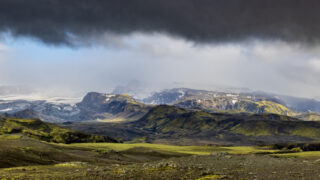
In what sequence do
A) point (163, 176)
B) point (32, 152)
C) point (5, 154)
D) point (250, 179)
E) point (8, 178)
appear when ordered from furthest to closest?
point (32, 152)
point (5, 154)
point (8, 178)
point (163, 176)
point (250, 179)

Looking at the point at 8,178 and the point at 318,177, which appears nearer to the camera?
the point at 318,177

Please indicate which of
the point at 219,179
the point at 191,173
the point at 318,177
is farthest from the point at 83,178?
the point at 318,177

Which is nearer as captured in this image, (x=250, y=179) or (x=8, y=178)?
(x=250, y=179)

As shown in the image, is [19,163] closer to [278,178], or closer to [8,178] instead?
[8,178]

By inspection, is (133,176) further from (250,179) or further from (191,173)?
(250,179)

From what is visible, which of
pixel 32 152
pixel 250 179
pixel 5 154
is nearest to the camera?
pixel 250 179

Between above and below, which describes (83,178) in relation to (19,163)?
above

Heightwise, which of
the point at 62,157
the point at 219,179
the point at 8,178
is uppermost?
the point at 219,179

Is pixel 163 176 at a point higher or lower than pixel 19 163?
higher

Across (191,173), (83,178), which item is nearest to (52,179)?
(83,178)

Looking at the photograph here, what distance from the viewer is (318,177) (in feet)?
142

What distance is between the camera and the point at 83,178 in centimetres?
4916

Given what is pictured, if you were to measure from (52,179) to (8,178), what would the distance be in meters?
7.85

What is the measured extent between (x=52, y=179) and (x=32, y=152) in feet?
276
